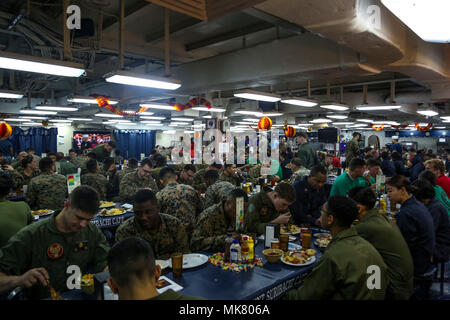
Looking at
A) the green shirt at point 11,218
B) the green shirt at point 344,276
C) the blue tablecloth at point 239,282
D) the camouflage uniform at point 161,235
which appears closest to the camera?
the green shirt at point 344,276

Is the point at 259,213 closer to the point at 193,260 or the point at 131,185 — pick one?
the point at 193,260

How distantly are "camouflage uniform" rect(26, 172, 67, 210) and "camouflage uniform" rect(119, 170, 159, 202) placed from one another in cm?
108

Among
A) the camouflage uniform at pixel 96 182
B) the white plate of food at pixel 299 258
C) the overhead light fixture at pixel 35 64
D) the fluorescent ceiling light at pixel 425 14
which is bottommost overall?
the white plate of food at pixel 299 258

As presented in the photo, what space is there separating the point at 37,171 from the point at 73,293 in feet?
21.6

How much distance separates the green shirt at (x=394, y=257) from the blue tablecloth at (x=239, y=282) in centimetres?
67

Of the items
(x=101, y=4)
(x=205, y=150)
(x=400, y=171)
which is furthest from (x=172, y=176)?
(x=400, y=171)

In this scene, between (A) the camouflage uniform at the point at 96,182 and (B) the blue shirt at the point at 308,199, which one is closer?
(B) the blue shirt at the point at 308,199

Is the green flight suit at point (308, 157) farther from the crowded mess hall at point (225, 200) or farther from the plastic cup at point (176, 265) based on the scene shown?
the plastic cup at point (176, 265)

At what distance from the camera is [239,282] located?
2.29 metres

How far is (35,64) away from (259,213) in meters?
3.09

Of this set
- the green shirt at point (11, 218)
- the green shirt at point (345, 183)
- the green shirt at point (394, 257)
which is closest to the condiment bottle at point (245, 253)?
the green shirt at point (394, 257)

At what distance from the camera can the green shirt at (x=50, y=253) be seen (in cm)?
221

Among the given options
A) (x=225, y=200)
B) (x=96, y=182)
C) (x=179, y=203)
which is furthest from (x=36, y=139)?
(x=225, y=200)

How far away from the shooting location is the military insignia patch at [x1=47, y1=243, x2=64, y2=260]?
7.70 ft
